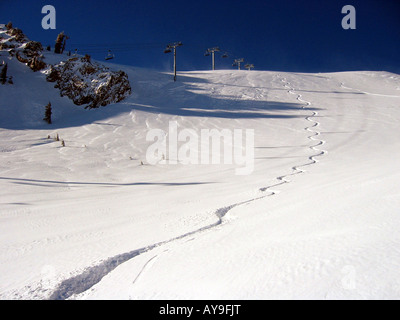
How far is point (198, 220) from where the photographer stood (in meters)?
3.75

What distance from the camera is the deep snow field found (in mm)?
1979

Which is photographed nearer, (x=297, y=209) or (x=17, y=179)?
(x=297, y=209)

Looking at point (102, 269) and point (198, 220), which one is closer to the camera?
point (102, 269)

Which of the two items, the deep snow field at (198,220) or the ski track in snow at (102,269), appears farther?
the ski track in snow at (102,269)

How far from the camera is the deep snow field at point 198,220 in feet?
6.49

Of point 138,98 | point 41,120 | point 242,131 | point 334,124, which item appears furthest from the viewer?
point 138,98

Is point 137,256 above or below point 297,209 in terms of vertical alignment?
below

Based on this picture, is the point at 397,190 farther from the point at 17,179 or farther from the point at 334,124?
the point at 334,124

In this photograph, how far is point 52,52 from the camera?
75.6ft

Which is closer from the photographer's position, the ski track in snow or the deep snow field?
the deep snow field
